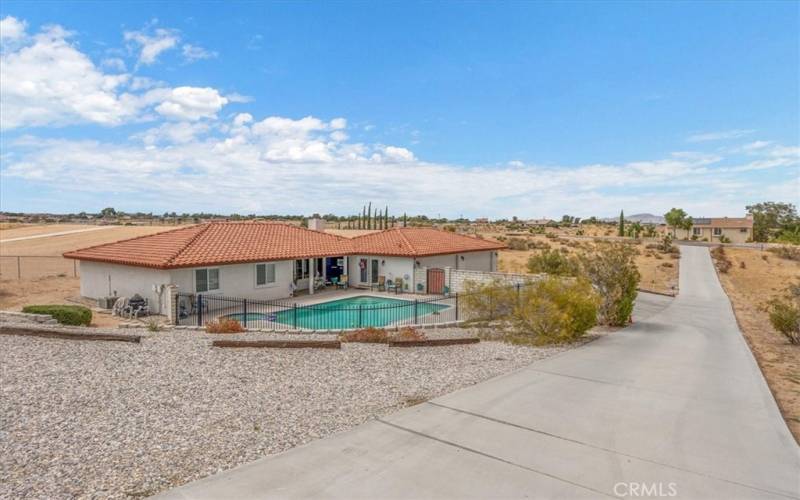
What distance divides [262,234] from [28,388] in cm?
2088

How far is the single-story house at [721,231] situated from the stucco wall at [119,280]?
100210mm

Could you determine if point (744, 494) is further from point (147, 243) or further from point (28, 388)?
point (147, 243)

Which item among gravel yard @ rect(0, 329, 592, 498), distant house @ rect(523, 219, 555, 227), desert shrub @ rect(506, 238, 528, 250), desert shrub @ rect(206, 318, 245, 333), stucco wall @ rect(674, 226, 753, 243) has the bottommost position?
desert shrub @ rect(206, 318, 245, 333)

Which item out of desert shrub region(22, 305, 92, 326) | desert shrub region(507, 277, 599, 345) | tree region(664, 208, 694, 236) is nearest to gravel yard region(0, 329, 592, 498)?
desert shrub region(507, 277, 599, 345)

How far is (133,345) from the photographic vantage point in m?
15.2

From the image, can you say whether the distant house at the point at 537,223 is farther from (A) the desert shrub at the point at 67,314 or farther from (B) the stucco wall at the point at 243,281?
(A) the desert shrub at the point at 67,314

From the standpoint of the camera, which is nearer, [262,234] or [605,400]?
[605,400]

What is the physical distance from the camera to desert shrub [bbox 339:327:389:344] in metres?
16.6

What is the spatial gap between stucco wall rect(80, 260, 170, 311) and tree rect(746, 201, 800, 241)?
107 metres

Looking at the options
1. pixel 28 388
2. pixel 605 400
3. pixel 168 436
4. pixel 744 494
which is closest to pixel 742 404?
pixel 605 400

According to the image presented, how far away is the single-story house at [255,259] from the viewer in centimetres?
2331

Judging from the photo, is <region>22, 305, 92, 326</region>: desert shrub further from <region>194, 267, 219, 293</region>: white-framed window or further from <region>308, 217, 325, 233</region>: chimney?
<region>308, 217, 325, 233</region>: chimney

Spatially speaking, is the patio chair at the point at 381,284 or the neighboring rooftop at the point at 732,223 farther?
the neighboring rooftop at the point at 732,223

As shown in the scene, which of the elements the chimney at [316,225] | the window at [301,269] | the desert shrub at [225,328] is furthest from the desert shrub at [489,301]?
the chimney at [316,225]
